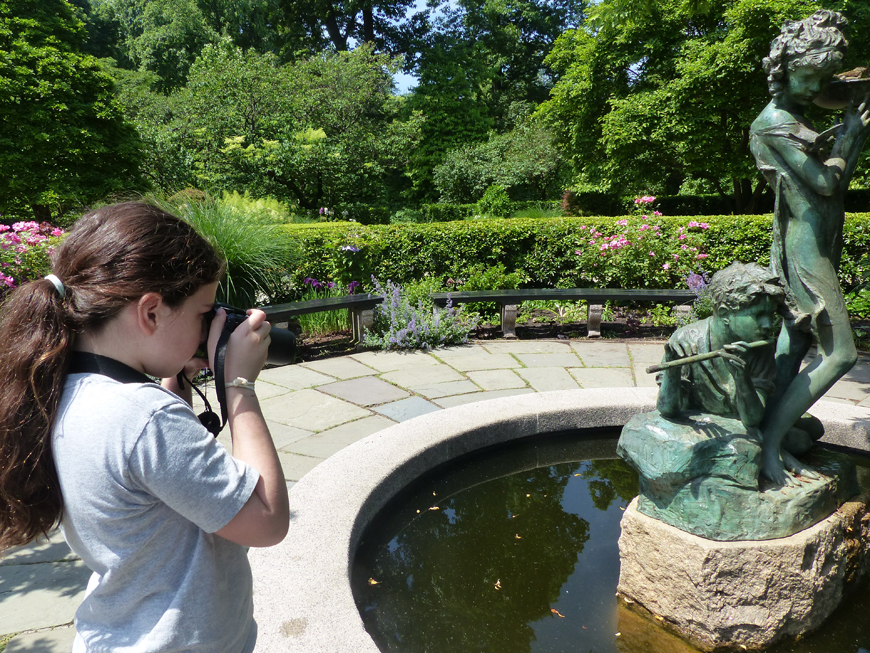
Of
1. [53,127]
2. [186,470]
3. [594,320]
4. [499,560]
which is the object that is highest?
[53,127]

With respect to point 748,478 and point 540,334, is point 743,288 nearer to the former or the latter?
point 748,478

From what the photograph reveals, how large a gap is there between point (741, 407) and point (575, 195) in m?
18.6

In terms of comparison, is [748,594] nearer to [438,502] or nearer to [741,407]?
[741,407]

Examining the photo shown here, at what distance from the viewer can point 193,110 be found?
13055 mm

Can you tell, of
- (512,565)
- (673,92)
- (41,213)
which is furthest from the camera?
(673,92)

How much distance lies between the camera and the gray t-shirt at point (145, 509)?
845mm

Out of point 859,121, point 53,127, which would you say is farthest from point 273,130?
point 859,121

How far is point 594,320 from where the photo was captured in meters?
6.28

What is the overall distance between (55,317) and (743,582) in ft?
7.40

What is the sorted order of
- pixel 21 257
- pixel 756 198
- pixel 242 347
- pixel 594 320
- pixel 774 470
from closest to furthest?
pixel 242 347 → pixel 774 470 → pixel 21 257 → pixel 594 320 → pixel 756 198

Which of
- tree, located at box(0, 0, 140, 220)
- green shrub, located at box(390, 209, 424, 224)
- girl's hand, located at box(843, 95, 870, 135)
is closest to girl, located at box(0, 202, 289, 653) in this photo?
girl's hand, located at box(843, 95, 870, 135)

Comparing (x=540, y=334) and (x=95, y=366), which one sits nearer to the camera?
(x=95, y=366)

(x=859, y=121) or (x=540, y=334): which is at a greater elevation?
(x=859, y=121)

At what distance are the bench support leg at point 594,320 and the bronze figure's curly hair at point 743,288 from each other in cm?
429
